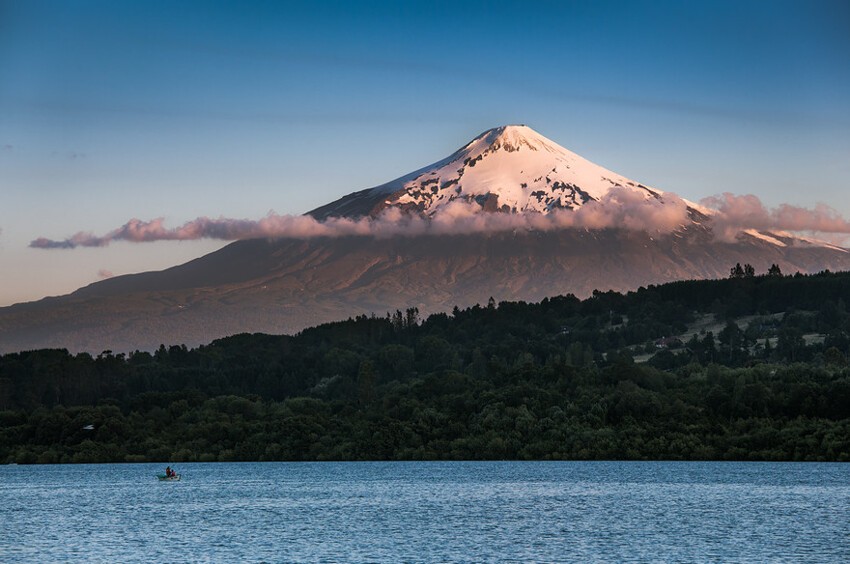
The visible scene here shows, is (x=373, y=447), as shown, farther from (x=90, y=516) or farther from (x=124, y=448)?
(x=90, y=516)

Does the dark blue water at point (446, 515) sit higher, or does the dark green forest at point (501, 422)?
the dark green forest at point (501, 422)

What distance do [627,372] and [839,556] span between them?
333 ft

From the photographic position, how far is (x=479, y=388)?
15875cm

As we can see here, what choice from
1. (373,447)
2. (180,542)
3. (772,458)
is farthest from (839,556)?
(373,447)

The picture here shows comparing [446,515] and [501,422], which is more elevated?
[501,422]

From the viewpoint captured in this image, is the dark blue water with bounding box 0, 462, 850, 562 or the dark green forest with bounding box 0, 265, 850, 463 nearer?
the dark blue water with bounding box 0, 462, 850, 562

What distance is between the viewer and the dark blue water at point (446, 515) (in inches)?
2464

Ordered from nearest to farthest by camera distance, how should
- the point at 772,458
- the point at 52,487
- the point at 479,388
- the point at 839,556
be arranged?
1. the point at 839,556
2. the point at 52,487
3. the point at 772,458
4. the point at 479,388

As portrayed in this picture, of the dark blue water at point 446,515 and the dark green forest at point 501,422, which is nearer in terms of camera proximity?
the dark blue water at point 446,515

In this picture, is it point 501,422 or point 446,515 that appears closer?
point 446,515

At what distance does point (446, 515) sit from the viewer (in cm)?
8144

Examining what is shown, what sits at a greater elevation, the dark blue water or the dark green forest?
the dark green forest

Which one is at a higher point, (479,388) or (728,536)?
(479,388)

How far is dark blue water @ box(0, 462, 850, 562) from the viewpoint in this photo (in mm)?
62594
